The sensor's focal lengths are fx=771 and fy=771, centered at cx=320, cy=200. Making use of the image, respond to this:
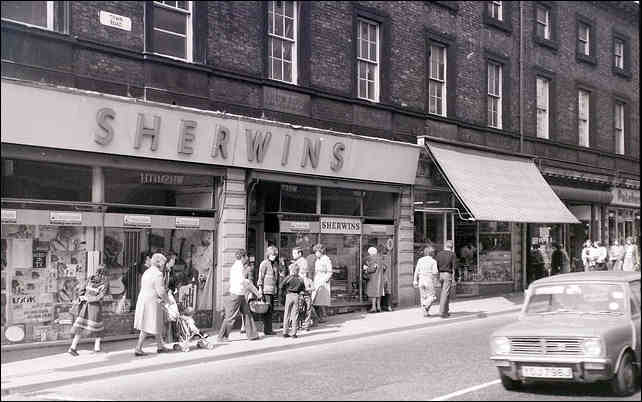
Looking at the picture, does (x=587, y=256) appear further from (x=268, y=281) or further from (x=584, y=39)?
(x=268, y=281)

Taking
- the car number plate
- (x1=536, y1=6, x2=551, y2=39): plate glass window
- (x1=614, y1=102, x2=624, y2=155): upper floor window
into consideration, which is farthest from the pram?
(x1=614, y1=102, x2=624, y2=155): upper floor window

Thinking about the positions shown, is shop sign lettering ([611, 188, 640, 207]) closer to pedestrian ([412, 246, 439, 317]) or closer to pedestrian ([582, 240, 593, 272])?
pedestrian ([582, 240, 593, 272])

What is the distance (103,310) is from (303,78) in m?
7.06

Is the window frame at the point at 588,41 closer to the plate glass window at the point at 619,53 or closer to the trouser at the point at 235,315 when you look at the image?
the plate glass window at the point at 619,53

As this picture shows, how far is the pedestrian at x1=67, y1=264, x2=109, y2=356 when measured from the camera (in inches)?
493

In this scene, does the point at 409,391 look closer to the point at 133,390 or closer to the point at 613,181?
the point at 133,390

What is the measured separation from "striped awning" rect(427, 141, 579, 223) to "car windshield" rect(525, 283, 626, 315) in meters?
9.98

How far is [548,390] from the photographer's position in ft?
29.9

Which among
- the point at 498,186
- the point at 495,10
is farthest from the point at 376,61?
the point at 495,10

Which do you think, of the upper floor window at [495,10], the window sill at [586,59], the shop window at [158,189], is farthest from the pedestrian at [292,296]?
the window sill at [586,59]

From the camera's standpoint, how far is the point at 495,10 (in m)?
25.1

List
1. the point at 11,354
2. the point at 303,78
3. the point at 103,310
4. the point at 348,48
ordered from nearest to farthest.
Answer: the point at 11,354, the point at 103,310, the point at 303,78, the point at 348,48

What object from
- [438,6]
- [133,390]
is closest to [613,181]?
[438,6]

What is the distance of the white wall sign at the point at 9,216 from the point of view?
40.9 ft
